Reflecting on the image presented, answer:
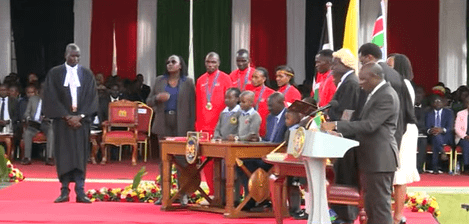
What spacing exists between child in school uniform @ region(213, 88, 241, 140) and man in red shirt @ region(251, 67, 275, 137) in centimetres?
35

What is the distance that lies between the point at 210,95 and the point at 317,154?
452cm

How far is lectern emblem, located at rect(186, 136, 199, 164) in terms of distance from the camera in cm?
1144

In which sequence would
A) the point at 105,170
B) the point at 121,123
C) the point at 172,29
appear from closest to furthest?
the point at 105,170, the point at 121,123, the point at 172,29

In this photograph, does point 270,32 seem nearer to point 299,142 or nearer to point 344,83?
point 344,83

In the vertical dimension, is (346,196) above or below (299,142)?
below

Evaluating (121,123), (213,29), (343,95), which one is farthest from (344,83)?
(213,29)

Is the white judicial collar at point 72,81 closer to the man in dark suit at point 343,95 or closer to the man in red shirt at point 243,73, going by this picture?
the man in red shirt at point 243,73

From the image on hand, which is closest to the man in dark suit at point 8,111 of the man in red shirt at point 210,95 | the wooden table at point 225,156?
the man in red shirt at point 210,95

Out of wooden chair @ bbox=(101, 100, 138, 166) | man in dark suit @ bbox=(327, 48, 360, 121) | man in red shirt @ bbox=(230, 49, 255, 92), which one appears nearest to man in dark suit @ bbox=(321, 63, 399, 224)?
man in dark suit @ bbox=(327, 48, 360, 121)

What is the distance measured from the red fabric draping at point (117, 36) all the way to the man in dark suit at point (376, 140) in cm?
1532

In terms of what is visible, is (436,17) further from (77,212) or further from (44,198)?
(77,212)

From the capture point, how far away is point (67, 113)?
12523 mm

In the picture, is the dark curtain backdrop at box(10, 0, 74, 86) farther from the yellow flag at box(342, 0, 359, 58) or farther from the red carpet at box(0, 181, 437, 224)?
the yellow flag at box(342, 0, 359, 58)

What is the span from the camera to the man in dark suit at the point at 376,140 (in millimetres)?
8727
